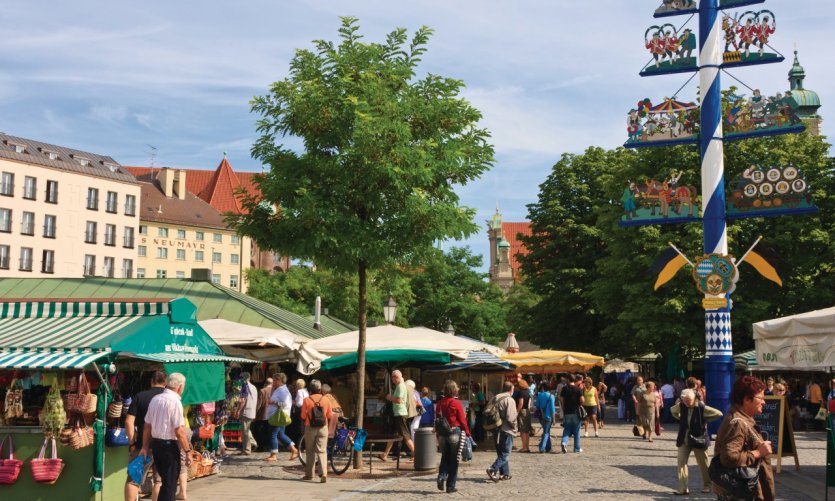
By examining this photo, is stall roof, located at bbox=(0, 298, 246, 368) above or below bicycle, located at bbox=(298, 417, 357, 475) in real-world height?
above

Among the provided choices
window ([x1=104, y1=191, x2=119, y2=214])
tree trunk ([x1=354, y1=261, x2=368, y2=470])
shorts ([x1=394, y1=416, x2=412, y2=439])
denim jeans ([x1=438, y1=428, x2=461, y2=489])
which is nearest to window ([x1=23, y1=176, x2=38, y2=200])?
window ([x1=104, y1=191, x2=119, y2=214])

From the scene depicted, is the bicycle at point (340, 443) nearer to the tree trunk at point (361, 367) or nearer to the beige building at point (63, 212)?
the tree trunk at point (361, 367)

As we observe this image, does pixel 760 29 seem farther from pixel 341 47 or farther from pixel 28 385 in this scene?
pixel 28 385

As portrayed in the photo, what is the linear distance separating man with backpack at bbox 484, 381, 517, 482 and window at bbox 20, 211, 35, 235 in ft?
236

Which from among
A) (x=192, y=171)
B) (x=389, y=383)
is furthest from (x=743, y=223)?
(x=192, y=171)

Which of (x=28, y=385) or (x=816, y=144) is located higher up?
(x=816, y=144)

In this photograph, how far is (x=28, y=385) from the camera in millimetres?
12867

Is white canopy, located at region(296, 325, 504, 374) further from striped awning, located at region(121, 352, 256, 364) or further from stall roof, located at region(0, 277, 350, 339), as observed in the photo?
striped awning, located at region(121, 352, 256, 364)

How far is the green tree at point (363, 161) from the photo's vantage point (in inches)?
687

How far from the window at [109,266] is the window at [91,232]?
2.63 meters

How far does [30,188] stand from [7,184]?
8.36ft

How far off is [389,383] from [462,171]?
21.2 feet

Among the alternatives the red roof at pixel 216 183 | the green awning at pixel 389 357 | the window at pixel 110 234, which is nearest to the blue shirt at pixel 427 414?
the green awning at pixel 389 357

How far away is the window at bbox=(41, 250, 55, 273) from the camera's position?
271ft
